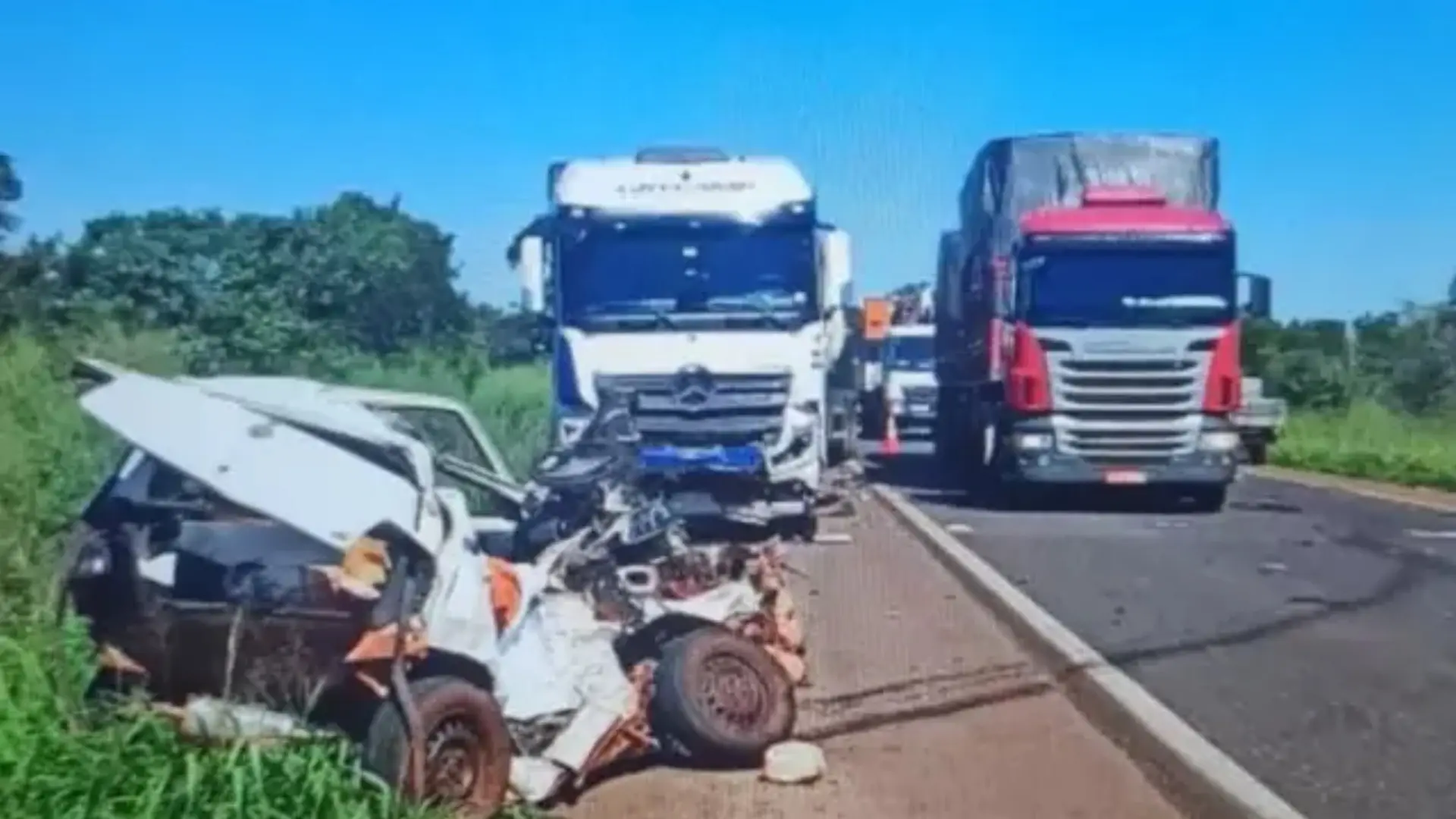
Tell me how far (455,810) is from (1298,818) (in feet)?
10.0

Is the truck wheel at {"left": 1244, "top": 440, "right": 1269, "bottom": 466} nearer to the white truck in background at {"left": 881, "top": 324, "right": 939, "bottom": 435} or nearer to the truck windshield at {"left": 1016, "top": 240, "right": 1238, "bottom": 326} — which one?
the white truck in background at {"left": 881, "top": 324, "right": 939, "bottom": 435}

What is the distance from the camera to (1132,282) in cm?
2286

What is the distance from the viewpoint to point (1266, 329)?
54.5 meters

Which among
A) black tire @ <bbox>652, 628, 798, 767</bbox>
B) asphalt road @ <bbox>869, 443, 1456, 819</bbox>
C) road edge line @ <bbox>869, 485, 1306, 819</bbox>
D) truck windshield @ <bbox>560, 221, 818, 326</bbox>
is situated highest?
truck windshield @ <bbox>560, 221, 818, 326</bbox>

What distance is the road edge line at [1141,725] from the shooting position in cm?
804

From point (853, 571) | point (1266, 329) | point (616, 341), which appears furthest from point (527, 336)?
point (1266, 329)

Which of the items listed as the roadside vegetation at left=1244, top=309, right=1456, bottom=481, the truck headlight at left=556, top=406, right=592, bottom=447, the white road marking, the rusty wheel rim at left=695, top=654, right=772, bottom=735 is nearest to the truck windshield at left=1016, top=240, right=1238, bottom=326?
the white road marking

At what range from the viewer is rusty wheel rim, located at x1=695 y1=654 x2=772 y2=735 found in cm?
860

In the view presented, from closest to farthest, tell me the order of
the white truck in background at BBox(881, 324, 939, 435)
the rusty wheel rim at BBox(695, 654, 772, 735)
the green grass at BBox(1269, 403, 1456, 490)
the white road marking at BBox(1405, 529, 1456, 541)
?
the rusty wheel rim at BBox(695, 654, 772, 735)
the white road marking at BBox(1405, 529, 1456, 541)
the green grass at BBox(1269, 403, 1456, 490)
the white truck in background at BBox(881, 324, 939, 435)

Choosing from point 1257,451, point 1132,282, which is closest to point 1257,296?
point 1132,282

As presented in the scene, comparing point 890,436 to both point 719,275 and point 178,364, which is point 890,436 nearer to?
point 719,275

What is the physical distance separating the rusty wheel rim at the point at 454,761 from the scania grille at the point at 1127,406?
1653 centimetres

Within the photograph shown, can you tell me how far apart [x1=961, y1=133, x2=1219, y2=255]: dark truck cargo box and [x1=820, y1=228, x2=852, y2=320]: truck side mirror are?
6567 mm

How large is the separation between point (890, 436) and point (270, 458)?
33.4 meters
